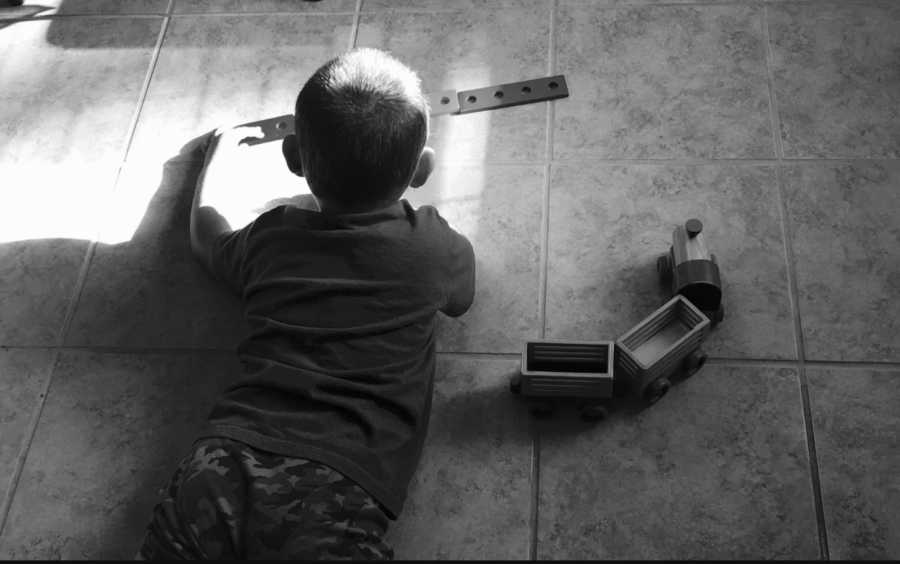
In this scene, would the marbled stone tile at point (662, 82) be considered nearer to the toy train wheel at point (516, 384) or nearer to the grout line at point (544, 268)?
the grout line at point (544, 268)

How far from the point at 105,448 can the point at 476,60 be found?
2.63 feet

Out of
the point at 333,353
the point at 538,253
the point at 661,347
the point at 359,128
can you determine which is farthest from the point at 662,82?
the point at 333,353

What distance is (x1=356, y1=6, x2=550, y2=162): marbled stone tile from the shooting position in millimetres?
1469

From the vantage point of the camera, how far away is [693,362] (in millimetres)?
1213

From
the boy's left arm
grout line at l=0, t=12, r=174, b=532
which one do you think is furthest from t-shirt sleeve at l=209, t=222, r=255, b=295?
grout line at l=0, t=12, r=174, b=532

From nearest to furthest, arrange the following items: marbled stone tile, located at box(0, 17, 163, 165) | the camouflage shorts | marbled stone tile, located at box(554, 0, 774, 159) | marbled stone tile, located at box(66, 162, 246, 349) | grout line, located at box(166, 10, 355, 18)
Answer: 1. the camouflage shorts
2. marbled stone tile, located at box(66, 162, 246, 349)
3. marbled stone tile, located at box(554, 0, 774, 159)
4. marbled stone tile, located at box(0, 17, 163, 165)
5. grout line, located at box(166, 10, 355, 18)

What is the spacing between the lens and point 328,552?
0.99m

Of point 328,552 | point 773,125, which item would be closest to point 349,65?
point 328,552

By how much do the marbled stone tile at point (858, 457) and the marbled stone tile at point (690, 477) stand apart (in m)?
0.02

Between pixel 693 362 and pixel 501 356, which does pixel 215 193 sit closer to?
pixel 501 356

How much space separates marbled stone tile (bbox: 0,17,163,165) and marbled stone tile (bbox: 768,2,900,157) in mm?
1021

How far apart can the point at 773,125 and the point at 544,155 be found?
337 millimetres

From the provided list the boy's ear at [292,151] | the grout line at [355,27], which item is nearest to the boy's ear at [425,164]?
the boy's ear at [292,151]

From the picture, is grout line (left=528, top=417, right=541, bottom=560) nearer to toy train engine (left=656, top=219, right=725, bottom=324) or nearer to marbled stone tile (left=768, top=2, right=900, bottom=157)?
toy train engine (left=656, top=219, right=725, bottom=324)
